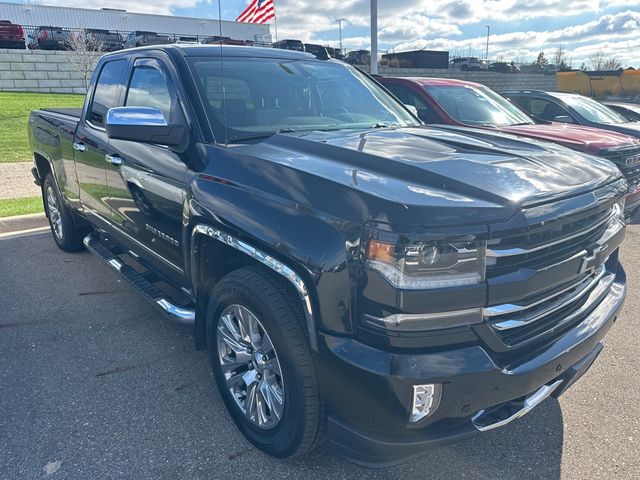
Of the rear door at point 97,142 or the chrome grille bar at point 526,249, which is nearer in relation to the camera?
the chrome grille bar at point 526,249

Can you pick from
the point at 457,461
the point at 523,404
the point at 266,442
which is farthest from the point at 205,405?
the point at 523,404

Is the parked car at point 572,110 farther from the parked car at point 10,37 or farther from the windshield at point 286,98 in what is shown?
the parked car at point 10,37

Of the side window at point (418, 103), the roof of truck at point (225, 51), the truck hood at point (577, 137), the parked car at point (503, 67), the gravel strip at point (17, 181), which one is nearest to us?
the roof of truck at point (225, 51)

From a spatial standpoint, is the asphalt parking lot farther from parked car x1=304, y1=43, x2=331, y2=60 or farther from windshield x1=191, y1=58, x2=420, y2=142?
parked car x1=304, y1=43, x2=331, y2=60

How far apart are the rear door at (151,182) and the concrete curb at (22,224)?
3.52 m

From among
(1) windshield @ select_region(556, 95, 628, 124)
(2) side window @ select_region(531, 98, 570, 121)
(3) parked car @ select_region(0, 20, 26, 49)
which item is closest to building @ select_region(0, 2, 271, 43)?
(3) parked car @ select_region(0, 20, 26, 49)

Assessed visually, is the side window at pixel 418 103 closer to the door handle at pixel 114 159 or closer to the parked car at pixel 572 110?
the parked car at pixel 572 110

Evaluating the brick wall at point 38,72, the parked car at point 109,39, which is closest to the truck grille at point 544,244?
the brick wall at point 38,72

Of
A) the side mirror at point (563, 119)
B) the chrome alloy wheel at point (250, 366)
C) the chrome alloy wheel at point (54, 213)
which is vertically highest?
the side mirror at point (563, 119)

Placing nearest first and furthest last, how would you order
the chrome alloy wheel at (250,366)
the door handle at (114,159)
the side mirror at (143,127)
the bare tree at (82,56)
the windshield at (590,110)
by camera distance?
the chrome alloy wheel at (250,366) → the side mirror at (143,127) → the door handle at (114,159) → the windshield at (590,110) → the bare tree at (82,56)

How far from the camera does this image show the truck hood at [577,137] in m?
6.09

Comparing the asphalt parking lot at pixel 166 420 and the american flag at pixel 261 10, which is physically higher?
the american flag at pixel 261 10

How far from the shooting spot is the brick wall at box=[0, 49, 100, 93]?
23375mm

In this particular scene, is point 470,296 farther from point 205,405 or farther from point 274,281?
point 205,405
